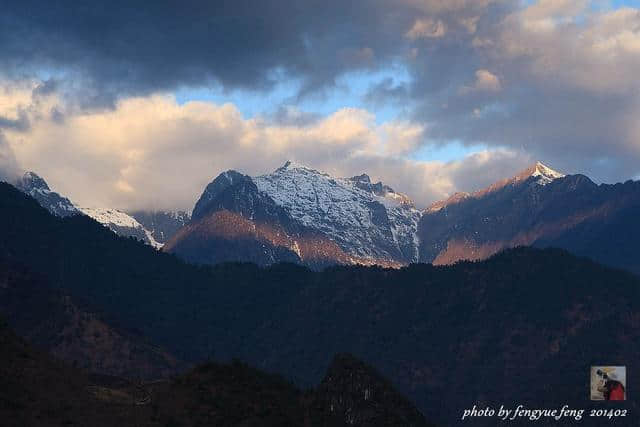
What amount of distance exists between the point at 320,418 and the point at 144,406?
3170cm

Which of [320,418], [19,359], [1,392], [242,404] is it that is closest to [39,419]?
[1,392]

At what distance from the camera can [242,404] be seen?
190125 millimetres

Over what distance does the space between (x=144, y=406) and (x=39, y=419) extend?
18288 millimetres

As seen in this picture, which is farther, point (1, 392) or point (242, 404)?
point (242, 404)

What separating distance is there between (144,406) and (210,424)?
1189 cm

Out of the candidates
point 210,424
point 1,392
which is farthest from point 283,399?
point 1,392

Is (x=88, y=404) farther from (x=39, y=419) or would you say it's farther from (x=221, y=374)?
(x=221, y=374)

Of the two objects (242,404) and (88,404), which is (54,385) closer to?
(88,404)

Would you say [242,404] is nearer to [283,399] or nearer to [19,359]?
[283,399]

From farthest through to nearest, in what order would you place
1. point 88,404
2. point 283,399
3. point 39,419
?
point 283,399
point 88,404
point 39,419

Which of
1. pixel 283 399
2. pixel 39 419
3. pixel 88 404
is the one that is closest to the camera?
pixel 39 419

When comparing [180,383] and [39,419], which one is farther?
[180,383]

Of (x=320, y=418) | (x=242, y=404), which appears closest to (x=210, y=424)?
(x=242, y=404)

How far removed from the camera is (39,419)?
17262 cm
